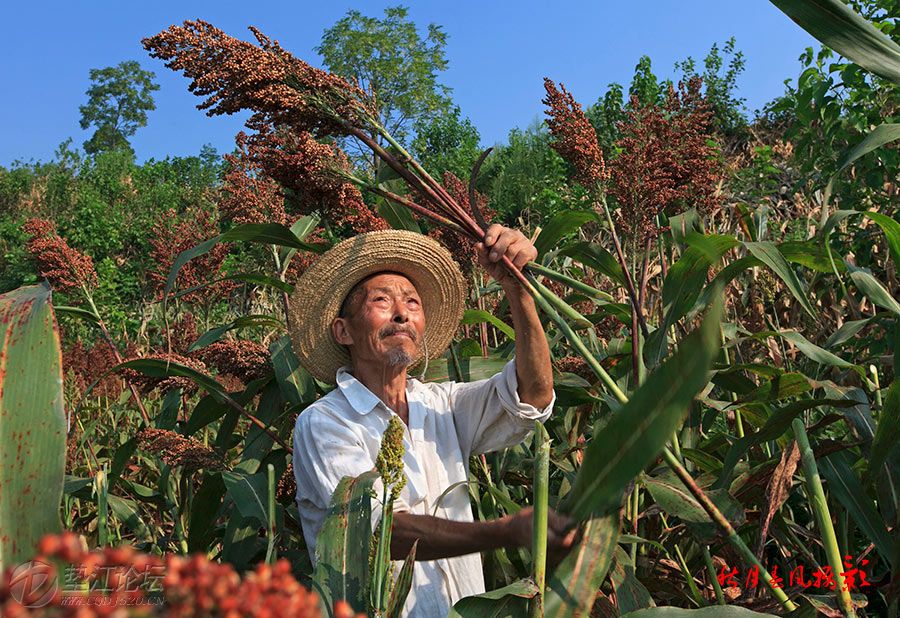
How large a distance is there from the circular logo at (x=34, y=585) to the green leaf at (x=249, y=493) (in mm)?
1372

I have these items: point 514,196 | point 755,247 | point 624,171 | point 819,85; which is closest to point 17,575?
point 624,171

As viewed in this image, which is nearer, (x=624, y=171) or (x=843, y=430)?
(x=624, y=171)

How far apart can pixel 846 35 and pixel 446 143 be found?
85.7ft

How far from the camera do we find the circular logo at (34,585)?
505mm

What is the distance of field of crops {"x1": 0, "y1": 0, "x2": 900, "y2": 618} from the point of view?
0.80 metres

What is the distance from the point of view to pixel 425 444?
2328 millimetres

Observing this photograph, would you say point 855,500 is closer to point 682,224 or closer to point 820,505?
point 820,505

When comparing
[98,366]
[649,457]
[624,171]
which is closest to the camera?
[649,457]

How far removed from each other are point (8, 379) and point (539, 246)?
1.85 m

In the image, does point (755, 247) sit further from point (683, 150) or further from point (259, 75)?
point (259, 75)

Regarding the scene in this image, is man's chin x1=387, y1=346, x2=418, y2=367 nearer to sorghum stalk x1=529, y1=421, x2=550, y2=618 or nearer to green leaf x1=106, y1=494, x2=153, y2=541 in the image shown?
green leaf x1=106, y1=494, x2=153, y2=541

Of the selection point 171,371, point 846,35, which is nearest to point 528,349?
point 171,371

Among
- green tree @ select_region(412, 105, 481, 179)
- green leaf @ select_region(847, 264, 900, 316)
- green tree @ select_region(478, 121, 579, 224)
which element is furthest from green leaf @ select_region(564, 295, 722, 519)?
green tree @ select_region(412, 105, 481, 179)

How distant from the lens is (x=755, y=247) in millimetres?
2098
